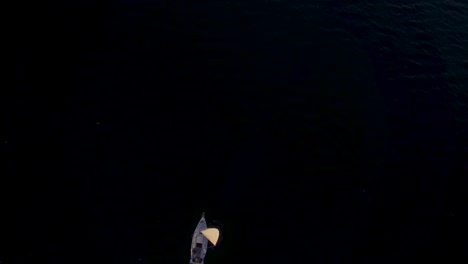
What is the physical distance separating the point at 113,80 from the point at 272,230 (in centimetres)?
2609

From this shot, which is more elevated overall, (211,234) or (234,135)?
(234,135)

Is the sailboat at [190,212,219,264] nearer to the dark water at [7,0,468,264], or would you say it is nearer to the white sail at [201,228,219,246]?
the white sail at [201,228,219,246]

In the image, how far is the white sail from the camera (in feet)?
111

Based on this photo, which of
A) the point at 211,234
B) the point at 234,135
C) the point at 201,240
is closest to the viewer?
the point at 211,234

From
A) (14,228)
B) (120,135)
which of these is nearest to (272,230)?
(120,135)

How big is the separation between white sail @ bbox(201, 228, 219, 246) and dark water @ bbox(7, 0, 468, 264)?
1.56 meters

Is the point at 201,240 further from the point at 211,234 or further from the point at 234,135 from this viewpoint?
the point at 234,135

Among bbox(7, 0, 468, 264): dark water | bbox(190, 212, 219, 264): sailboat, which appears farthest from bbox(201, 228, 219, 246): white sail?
bbox(7, 0, 468, 264): dark water

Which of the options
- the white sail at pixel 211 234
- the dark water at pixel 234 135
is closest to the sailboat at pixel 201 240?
the white sail at pixel 211 234

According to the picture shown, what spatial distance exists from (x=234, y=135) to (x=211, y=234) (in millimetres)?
12362

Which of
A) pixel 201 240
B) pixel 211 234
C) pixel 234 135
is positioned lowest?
pixel 201 240

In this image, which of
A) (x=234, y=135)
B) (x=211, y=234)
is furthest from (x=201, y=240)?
(x=234, y=135)

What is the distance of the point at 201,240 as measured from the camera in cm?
3422

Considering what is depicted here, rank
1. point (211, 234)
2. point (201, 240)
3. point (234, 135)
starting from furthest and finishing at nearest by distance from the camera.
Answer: point (234, 135) < point (201, 240) < point (211, 234)
